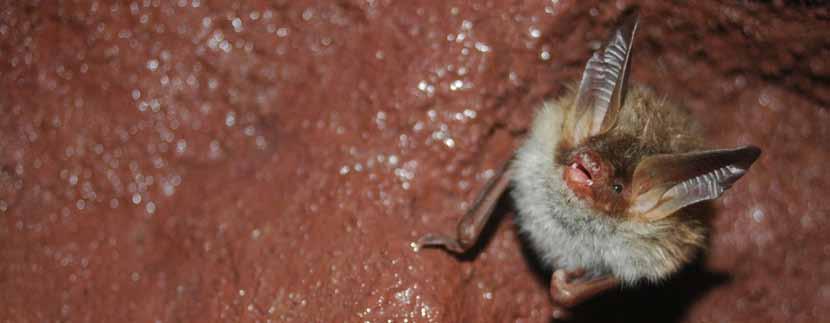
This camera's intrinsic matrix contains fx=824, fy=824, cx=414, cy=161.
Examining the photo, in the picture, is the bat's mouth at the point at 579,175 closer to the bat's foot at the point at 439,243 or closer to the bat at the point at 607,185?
the bat at the point at 607,185

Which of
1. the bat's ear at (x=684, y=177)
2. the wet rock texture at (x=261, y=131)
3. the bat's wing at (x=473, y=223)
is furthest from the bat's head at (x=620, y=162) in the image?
the wet rock texture at (x=261, y=131)

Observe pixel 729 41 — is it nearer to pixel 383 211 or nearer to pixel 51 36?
pixel 383 211

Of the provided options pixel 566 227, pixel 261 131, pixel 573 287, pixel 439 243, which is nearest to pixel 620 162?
pixel 566 227

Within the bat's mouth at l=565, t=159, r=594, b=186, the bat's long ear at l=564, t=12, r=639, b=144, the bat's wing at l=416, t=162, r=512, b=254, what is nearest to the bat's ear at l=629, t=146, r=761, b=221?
the bat's mouth at l=565, t=159, r=594, b=186

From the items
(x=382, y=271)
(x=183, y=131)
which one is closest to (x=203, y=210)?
(x=183, y=131)

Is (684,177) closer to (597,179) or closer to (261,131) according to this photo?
(597,179)

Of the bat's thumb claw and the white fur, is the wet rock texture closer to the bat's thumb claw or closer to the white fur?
the bat's thumb claw
